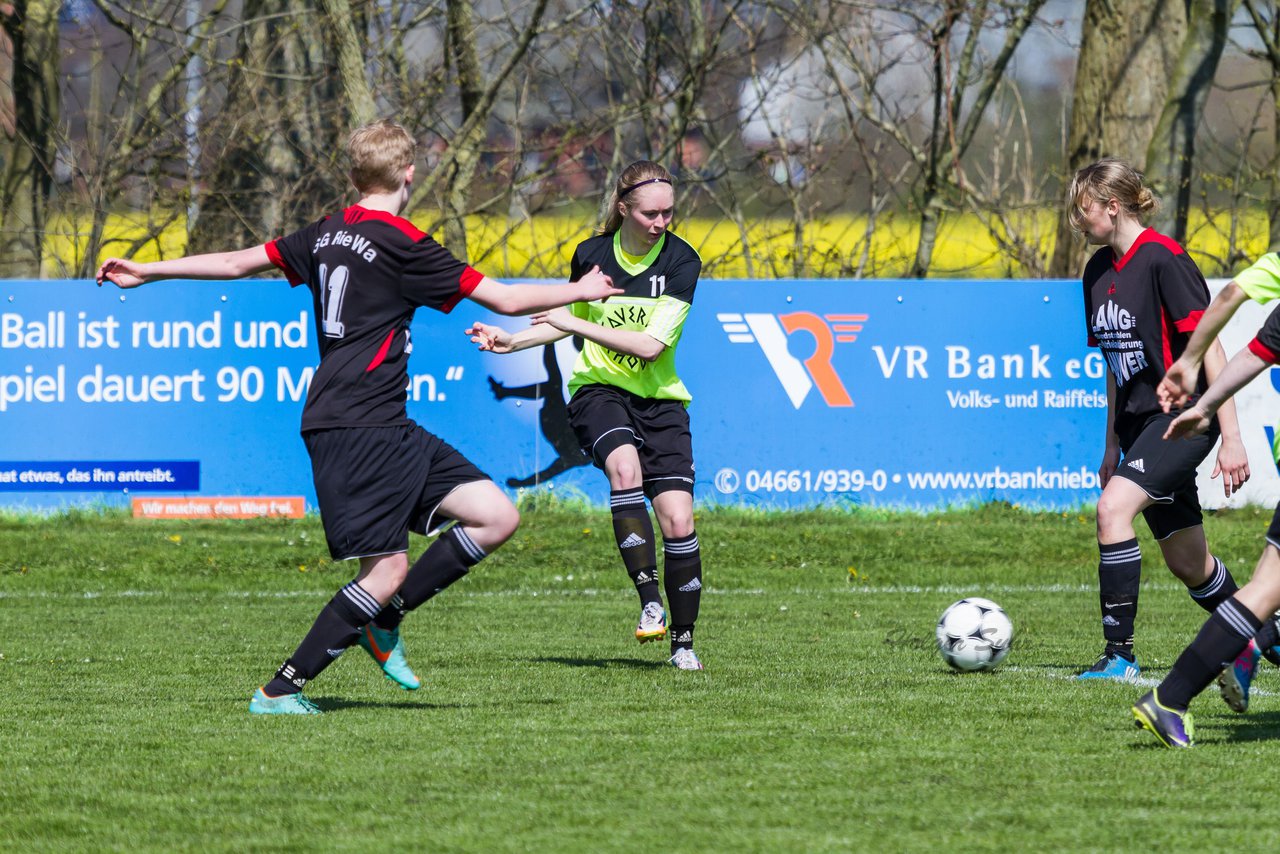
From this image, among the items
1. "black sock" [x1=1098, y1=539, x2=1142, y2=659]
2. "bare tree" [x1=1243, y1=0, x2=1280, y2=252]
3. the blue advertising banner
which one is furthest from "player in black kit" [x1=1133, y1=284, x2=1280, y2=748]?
"bare tree" [x1=1243, y1=0, x2=1280, y2=252]

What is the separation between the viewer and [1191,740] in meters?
5.05

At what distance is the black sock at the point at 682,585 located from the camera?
7.01 meters

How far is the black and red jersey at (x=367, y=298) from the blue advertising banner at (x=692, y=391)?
24.9 feet

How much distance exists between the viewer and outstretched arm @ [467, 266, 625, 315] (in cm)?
548

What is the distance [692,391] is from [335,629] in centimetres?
793

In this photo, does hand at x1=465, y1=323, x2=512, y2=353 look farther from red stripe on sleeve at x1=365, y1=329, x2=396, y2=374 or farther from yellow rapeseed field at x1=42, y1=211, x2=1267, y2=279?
yellow rapeseed field at x1=42, y1=211, x2=1267, y2=279

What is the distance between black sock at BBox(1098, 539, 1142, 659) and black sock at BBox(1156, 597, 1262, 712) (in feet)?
5.15

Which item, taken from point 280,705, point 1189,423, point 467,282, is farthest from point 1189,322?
point 280,705

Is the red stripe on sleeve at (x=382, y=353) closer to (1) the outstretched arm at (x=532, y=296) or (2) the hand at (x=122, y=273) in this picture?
(1) the outstretched arm at (x=532, y=296)

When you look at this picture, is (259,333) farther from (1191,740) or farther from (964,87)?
(1191,740)

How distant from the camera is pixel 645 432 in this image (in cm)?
713

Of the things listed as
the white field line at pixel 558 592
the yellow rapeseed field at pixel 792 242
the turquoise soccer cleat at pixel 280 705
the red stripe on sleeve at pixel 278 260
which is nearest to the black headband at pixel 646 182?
the red stripe on sleeve at pixel 278 260

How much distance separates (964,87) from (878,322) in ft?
18.1

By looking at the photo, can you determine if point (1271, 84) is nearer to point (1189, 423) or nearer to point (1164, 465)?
point (1164, 465)
